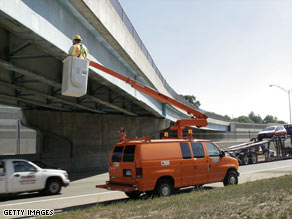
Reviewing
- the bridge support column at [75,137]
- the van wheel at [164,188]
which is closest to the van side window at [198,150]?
the van wheel at [164,188]

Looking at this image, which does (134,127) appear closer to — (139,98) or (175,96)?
(175,96)

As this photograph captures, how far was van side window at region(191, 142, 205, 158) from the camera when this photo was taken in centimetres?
1131

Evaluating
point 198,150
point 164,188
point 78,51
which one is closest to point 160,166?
point 164,188

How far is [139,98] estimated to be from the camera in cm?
1919

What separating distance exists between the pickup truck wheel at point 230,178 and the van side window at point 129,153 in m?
4.28

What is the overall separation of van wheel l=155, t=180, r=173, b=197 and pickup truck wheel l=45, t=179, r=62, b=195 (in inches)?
195

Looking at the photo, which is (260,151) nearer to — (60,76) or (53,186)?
(60,76)

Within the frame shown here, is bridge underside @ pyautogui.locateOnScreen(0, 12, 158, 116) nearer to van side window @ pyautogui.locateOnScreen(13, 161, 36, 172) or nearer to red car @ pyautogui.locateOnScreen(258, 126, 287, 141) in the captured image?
van side window @ pyautogui.locateOnScreen(13, 161, 36, 172)

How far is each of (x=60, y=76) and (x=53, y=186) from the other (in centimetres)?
466

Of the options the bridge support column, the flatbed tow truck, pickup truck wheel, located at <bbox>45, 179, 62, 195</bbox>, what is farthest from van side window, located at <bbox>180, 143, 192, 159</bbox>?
the bridge support column

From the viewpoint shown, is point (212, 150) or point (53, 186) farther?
point (53, 186)

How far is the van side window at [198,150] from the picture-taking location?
1131cm

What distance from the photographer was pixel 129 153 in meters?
10.2

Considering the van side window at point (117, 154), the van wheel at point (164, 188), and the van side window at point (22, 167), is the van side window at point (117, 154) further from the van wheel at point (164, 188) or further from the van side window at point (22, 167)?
the van side window at point (22, 167)
